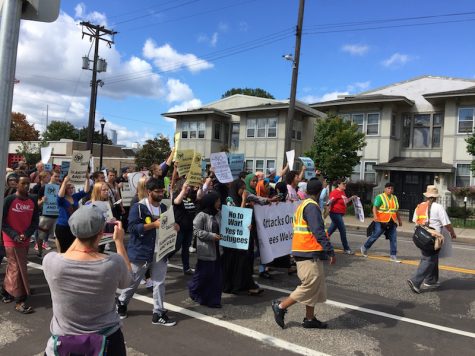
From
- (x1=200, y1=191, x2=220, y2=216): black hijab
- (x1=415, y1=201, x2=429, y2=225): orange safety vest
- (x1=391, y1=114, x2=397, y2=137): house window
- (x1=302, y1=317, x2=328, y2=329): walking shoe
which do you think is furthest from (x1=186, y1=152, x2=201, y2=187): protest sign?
(x1=391, y1=114, x2=397, y2=137): house window

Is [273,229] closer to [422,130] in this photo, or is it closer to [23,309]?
[23,309]

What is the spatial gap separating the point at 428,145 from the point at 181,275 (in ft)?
83.7

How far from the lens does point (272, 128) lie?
33344 millimetres

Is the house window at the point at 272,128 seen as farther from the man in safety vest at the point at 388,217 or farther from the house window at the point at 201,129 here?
the man in safety vest at the point at 388,217

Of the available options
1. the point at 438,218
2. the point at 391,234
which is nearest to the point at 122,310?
the point at 438,218

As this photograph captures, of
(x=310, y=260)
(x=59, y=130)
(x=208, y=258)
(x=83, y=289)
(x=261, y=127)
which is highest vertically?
(x=59, y=130)

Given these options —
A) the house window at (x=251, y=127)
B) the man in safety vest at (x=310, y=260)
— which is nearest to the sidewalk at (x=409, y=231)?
the man in safety vest at (x=310, y=260)

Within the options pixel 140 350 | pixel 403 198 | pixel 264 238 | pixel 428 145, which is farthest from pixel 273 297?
pixel 428 145

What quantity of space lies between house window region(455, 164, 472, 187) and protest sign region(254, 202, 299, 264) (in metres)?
22.2

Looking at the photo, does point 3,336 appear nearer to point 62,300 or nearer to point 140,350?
point 140,350

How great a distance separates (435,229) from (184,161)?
184 inches

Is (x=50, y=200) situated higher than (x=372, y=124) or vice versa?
(x=372, y=124)

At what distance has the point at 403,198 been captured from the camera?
2719 centimetres

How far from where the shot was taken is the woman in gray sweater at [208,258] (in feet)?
19.2
